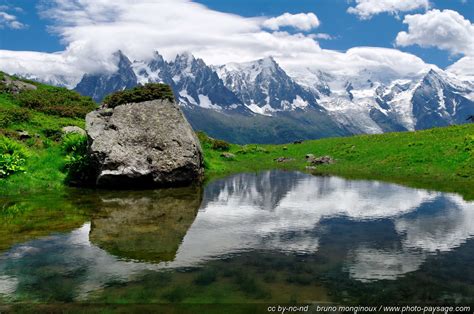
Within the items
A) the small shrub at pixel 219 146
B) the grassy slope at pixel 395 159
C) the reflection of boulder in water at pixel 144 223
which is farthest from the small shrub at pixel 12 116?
the small shrub at pixel 219 146

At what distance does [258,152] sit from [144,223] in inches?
2004

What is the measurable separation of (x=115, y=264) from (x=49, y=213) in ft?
33.6

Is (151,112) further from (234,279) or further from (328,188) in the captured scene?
(234,279)

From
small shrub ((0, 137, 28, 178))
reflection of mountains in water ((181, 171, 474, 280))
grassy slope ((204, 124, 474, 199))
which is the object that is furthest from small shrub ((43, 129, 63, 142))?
reflection of mountains in water ((181, 171, 474, 280))

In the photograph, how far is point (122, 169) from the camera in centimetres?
3234

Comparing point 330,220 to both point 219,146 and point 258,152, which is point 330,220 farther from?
point 258,152

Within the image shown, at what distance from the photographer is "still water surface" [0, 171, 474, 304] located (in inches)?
488

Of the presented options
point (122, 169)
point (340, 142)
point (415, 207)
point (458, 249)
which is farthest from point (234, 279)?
point (340, 142)

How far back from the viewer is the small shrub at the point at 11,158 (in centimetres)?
3162

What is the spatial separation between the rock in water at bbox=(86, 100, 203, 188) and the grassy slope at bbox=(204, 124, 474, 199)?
923 cm

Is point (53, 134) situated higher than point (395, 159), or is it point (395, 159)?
point (53, 134)

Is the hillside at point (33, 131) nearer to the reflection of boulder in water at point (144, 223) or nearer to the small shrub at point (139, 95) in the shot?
the small shrub at point (139, 95)

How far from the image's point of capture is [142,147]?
34.5 metres

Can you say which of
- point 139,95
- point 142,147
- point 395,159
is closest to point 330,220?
point 142,147
